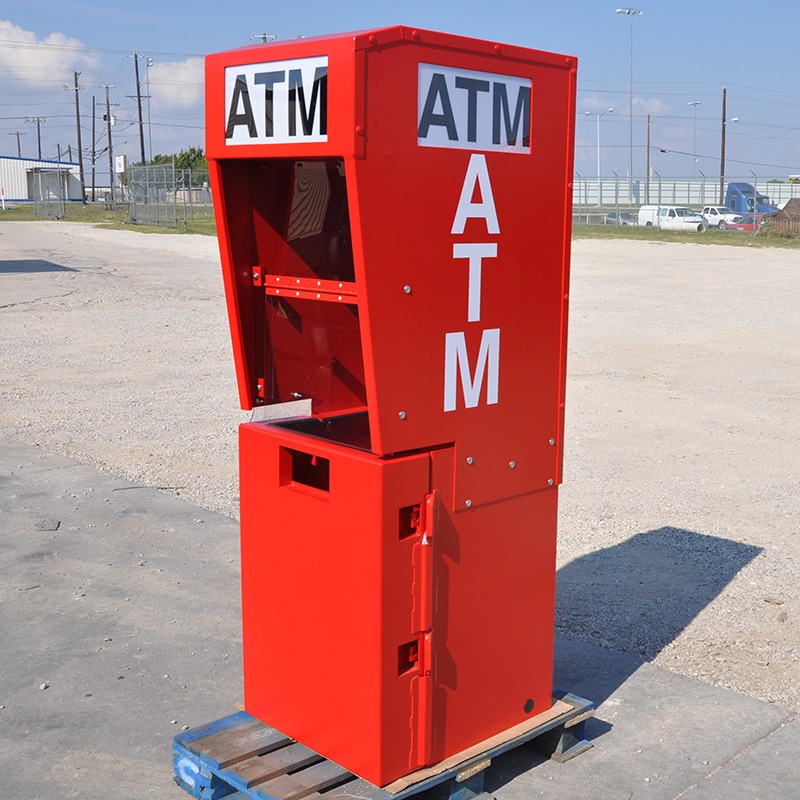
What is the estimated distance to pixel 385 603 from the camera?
3.20m

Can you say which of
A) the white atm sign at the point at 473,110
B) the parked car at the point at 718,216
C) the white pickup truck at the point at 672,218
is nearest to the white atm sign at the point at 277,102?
the white atm sign at the point at 473,110

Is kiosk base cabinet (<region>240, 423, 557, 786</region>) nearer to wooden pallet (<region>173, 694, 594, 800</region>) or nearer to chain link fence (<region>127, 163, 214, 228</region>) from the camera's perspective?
wooden pallet (<region>173, 694, 594, 800</region>)

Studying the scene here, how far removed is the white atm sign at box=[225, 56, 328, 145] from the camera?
3033 millimetres

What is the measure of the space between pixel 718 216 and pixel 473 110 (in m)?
53.9

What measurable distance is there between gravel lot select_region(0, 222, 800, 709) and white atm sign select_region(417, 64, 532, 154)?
2466 mm

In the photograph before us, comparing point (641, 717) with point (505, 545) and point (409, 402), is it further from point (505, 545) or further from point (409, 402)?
point (409, 402)

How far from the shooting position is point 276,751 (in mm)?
3520

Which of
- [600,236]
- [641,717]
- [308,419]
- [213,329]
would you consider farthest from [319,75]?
[600,236]

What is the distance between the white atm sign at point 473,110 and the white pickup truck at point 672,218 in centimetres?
4696

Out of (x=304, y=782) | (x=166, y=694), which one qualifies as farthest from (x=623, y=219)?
(x=304, y=782)

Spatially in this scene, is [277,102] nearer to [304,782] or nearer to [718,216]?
[304,782]

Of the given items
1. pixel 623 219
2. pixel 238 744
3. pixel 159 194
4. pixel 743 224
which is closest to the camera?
pixel 238 744

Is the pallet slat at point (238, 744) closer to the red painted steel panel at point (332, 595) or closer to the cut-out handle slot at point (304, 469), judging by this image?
the red painted steel panel at point (332, 595)

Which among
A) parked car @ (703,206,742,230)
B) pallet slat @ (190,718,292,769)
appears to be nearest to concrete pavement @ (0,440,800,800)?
pallet slat @ (190,718,292,769)
